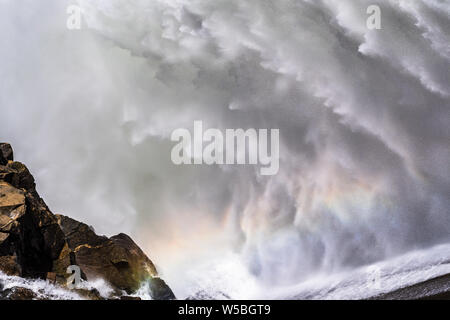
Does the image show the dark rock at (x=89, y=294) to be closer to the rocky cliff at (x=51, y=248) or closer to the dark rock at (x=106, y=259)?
the rocky cliff at (x=51, y=248)

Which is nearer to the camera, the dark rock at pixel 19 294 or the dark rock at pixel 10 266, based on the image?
the dark rock at pixel 19 294

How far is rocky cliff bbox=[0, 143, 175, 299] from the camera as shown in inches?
917

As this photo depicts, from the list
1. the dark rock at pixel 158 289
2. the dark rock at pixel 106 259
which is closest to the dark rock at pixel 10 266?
the dark rock at pixel 106 259

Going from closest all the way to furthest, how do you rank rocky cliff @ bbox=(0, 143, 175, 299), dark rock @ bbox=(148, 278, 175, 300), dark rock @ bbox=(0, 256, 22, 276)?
dark rock @ bbox=(0, 256, 22, 276) → rocky cliff @ bbox=(0, 143, 175, 299) → dark rock @ bbox=(148, 278, 175, 300)

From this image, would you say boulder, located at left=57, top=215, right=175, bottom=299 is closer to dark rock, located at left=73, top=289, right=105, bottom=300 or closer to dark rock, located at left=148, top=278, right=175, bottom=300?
dark rock, located at left=148, top=278, right=175, bottom=300

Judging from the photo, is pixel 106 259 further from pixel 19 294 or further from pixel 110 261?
pixel 19 294

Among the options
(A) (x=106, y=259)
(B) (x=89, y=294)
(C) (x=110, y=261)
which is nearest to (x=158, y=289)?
(C) (x=110, y=261)

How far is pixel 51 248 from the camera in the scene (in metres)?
26.4

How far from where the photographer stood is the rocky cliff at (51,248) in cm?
2330

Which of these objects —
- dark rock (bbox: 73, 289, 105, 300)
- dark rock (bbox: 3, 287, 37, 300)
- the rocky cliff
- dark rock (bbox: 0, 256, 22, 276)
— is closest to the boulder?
the rocky cliff

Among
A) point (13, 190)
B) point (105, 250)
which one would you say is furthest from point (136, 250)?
point (13, 190)

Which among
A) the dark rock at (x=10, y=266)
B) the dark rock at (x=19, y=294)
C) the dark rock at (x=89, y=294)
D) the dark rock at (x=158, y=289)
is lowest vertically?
the dark rock at (x=158, y=289)
